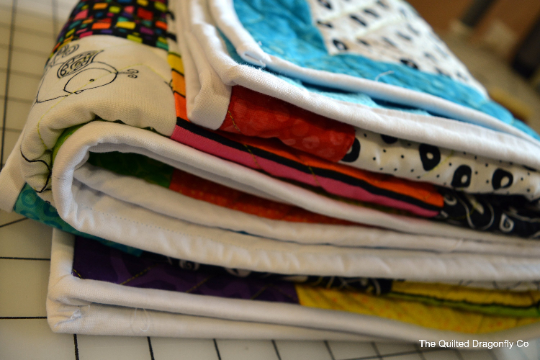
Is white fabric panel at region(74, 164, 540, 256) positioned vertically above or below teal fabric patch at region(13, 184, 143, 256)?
above

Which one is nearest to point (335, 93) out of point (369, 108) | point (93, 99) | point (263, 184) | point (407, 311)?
point (369, 108)

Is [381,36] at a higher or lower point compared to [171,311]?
higher

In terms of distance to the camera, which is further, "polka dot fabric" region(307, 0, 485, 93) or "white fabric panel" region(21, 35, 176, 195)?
"polka dot fabric" region(307, 0, 485, 93)

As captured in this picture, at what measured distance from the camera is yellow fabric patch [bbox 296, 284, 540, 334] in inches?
22.6

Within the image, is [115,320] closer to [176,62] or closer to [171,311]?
[171,311]

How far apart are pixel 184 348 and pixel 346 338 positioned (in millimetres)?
255

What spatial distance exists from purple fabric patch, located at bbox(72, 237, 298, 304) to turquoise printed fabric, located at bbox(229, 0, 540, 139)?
0.30 metres

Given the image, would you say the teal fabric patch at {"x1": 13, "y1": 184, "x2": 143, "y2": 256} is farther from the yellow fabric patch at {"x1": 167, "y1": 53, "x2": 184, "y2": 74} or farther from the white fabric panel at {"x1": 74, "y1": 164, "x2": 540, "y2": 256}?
the yellow fabric patch at {"x1": 167, "y1": 53, "x2": 184, "y2": 74}

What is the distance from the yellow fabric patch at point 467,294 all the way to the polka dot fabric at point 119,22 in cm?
56

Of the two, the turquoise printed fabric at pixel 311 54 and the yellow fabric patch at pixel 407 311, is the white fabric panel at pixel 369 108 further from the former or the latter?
the yellow fabric patch at pixel 407 311

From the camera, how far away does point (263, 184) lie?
45 cm

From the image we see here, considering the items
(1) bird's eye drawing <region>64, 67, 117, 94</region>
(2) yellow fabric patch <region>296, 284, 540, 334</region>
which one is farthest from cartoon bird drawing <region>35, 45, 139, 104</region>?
(2) yellow fabric patch <region>296, 284, 540, 334</region>

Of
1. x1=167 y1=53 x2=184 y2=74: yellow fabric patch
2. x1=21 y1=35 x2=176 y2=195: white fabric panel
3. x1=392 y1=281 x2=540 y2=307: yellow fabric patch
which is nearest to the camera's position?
x1=21 y1=35 x2=176 y2=195: white fabric panel

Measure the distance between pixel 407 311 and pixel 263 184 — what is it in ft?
1.19
